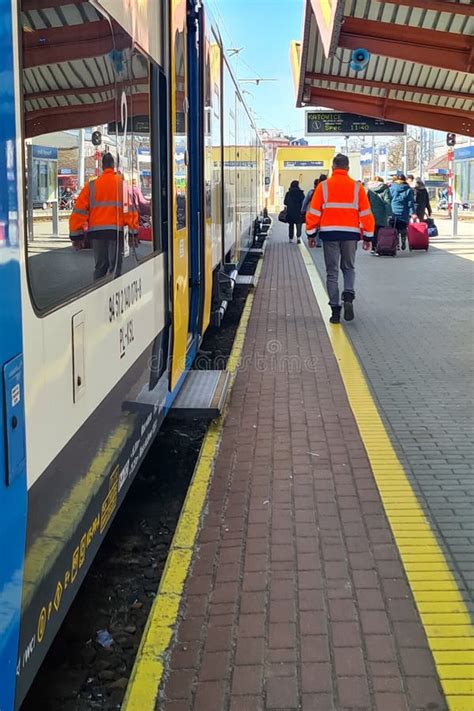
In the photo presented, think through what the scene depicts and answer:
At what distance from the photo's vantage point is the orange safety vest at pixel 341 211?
32.8 ft

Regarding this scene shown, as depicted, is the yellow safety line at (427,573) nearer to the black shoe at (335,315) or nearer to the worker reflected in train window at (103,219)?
the worker reflected in train window at (103,219)

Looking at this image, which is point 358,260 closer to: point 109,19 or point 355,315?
point 355,315

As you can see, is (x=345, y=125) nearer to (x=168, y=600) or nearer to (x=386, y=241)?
(x=386, y=241)

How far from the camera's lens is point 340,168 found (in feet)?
33.3

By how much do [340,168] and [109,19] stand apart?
23.8 feet

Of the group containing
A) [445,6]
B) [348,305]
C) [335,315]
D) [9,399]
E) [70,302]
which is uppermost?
[445,6]

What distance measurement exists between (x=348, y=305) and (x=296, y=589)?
23.1 ft

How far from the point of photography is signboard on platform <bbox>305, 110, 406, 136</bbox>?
20278 mm

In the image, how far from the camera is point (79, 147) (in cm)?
287

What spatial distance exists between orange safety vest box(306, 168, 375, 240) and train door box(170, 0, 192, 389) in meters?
4.32

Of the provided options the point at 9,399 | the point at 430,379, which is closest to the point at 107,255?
the point at 9,399

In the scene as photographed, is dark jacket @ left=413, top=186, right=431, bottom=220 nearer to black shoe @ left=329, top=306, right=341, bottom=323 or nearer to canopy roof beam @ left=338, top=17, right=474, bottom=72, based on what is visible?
canopy roof beam @ left=338, top=17, right=474, bottom=72

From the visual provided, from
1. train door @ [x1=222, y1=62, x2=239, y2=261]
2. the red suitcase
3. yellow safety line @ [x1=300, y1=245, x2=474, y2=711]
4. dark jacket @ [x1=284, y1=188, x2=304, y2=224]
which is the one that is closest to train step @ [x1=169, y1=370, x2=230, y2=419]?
yellow safety line @ [x1=300, y1=245, x2=474, y2=711]

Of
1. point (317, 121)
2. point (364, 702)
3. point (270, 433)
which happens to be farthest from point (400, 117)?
point (364, 702)
